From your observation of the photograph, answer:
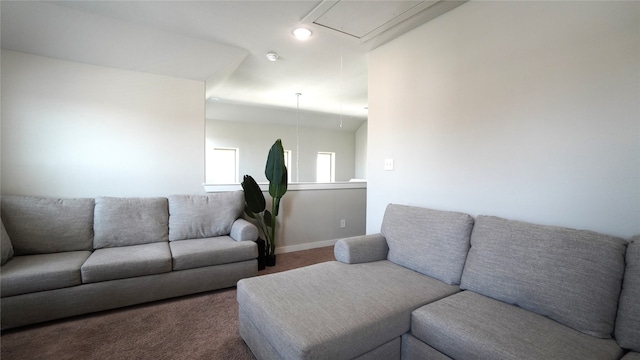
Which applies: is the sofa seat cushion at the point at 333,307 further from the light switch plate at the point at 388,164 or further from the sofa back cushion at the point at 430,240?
the light switch plate at the point at 388,164

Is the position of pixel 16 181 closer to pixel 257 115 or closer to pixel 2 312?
pixel 2 312

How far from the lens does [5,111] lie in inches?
95.7

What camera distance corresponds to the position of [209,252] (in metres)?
2.42

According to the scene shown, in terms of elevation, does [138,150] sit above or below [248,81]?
below

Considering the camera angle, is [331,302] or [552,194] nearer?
[331,302]

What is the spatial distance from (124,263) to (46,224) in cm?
89

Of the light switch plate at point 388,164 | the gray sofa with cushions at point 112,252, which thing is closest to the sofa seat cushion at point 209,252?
the gray sofa with cushions at point 112,252

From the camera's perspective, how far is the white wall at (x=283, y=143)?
6.10 meters

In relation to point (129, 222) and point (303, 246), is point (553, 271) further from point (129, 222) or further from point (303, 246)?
point (129, 222)

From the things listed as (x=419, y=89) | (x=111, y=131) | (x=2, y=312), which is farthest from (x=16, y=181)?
(x=419, y=89)

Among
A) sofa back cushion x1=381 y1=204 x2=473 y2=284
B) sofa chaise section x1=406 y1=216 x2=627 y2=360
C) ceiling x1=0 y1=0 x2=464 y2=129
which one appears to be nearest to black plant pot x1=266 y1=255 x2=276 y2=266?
sofa back cushion x1=381 y1=204 x2=473 y2=284

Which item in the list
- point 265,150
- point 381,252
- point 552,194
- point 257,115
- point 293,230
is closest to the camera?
point 552,194

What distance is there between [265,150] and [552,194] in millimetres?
5665

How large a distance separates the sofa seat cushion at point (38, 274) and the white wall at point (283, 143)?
4.21m
